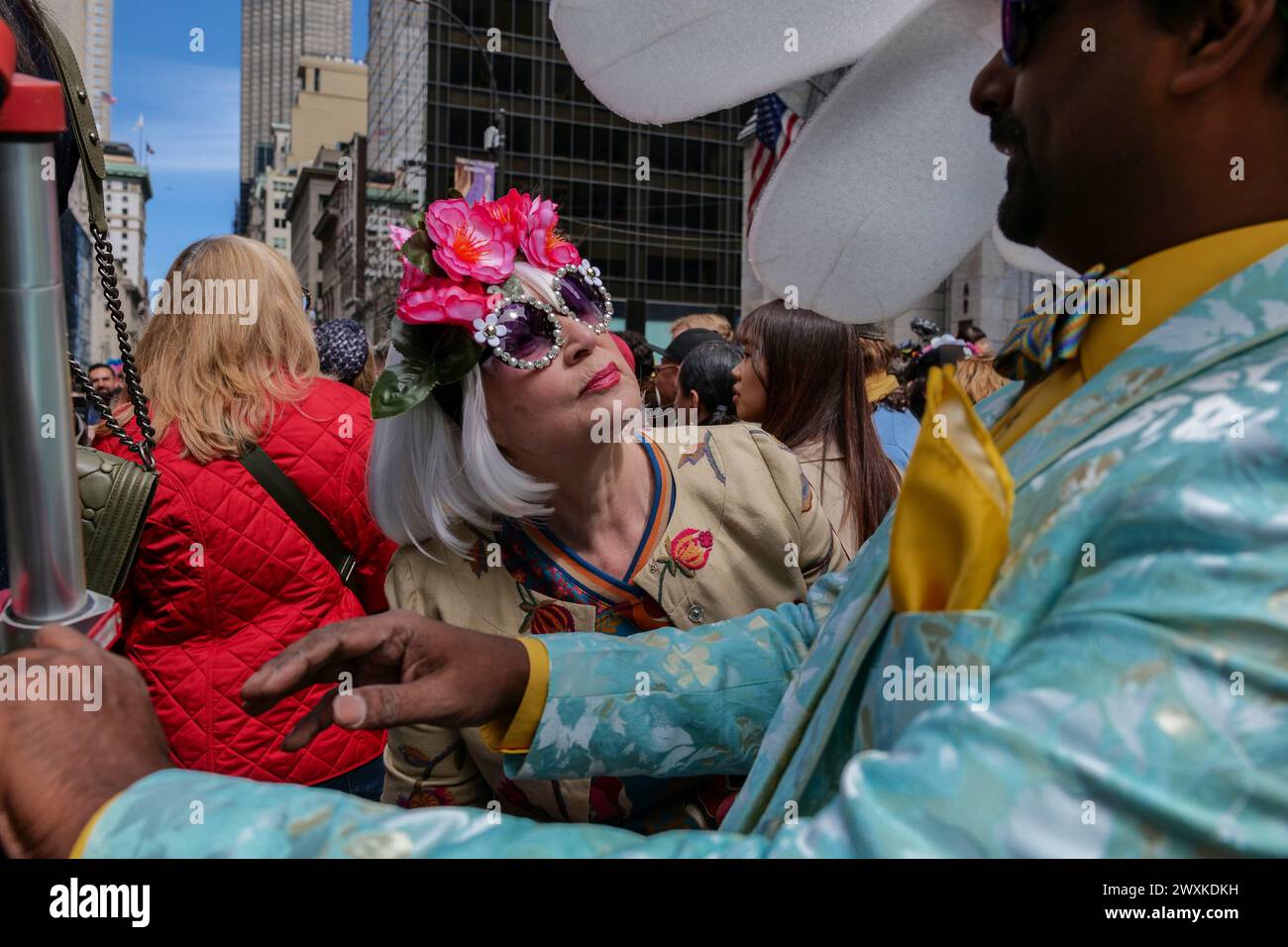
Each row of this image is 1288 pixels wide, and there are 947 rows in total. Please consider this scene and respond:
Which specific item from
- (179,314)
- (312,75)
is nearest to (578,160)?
(179,314)

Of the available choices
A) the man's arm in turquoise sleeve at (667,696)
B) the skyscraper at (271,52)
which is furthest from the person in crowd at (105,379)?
the skyscraper at (271,52)

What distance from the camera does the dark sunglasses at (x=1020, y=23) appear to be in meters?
1.06

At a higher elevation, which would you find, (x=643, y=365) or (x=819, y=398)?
(x=643, y=365)

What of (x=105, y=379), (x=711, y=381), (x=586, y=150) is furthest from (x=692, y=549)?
(x=586, y=150)

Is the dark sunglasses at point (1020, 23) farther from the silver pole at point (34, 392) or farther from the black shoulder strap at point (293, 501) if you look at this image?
the black shoulder strap at point (293, 501)

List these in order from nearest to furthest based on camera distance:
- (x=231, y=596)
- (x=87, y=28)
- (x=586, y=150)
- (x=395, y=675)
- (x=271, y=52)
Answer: (x=395, y=675)
(x=231, y=596)
(x=87, y=28)
(x=586, y=150)
(x=271, y=52)

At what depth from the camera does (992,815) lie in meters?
0.70

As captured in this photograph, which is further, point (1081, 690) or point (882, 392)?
point (882, 392)

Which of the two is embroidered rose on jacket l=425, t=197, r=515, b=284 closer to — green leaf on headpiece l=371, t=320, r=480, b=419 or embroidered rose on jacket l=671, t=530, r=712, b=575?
green leaf on headpiece l=371, t=320, r=480, b=419

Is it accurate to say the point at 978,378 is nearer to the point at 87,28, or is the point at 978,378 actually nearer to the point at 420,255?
the point at 420,255

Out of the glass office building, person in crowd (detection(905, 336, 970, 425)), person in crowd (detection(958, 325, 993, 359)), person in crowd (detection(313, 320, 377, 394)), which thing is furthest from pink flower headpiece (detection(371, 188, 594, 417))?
the glass office building

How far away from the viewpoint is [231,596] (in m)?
Answer: 2.62

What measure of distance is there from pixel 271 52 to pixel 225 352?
183 meters
